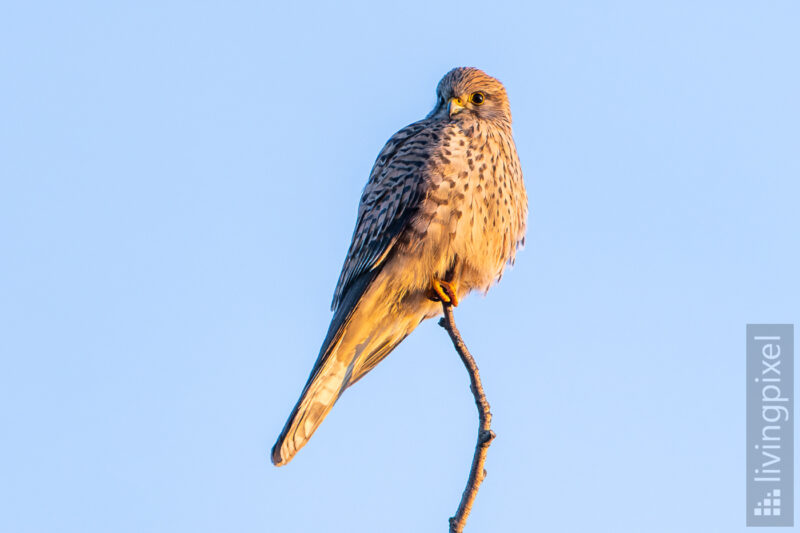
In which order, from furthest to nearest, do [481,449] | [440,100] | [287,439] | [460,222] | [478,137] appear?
1. [440,100]
2. [478,137]
3. [460,222]
4. [287,439]
5. [481,449]

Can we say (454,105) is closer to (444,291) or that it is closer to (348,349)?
(444,291)

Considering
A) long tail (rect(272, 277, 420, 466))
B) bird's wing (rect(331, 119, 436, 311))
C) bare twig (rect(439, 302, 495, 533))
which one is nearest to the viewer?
bare twig (rect(439, 302, 495, 533))

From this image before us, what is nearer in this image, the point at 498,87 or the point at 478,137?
the point at 478,137

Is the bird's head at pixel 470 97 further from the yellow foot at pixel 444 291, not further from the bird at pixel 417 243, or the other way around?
the yellow foot at pixel 444 291

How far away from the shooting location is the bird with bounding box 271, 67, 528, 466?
4410mm

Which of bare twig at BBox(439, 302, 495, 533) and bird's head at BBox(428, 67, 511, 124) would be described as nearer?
bare twig at BBox(439, 302, 495, 533)

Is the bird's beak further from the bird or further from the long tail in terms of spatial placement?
the long tail

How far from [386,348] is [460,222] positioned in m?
0.83

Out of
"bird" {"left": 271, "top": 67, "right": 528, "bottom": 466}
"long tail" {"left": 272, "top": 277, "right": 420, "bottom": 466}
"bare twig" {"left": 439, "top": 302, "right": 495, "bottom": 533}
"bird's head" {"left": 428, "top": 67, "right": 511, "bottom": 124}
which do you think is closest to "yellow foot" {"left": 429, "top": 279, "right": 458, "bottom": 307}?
"bird" {"left": 271, "top": 67, "right": 528, "bottom": 466}

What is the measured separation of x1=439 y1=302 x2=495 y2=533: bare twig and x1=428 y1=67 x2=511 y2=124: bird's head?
6.01ft

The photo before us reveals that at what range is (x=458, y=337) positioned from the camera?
364cm

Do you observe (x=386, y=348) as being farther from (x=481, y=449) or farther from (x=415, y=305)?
(x=481, y=449)

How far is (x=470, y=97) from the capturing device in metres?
5.23

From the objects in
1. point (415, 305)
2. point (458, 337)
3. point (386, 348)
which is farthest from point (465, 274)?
point (458, 337)
